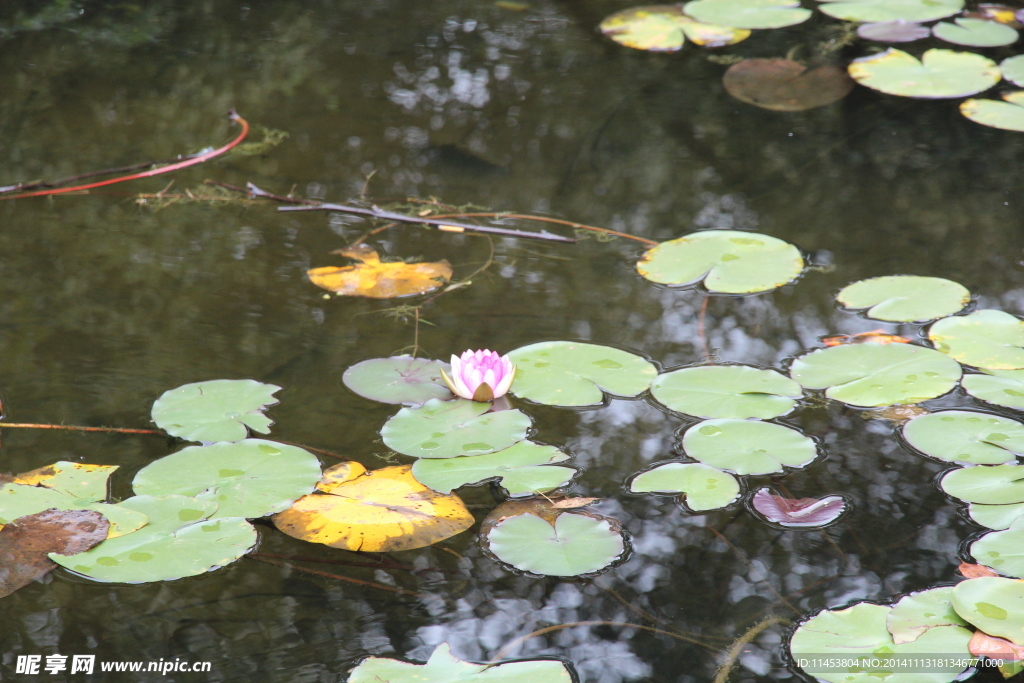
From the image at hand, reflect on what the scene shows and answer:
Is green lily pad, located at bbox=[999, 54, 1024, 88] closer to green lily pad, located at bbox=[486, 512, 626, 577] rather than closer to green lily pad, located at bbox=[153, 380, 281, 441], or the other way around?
green lily pad, located at bbox=[486, 512, 626, 577]

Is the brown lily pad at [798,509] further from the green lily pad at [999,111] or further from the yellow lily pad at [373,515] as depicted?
the green lily pad at [999,111]

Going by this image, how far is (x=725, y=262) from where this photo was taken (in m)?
2.03

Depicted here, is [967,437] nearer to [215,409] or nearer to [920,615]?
[920,615]

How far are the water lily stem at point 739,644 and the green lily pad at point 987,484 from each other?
0.43 m

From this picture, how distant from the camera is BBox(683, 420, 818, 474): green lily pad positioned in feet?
4.78

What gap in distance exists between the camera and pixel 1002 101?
9.05 feet

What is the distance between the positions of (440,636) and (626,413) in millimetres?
620

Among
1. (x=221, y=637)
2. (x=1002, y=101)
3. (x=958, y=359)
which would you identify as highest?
(x=1002, y=101)

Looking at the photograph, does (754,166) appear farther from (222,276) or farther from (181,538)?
(181,538)

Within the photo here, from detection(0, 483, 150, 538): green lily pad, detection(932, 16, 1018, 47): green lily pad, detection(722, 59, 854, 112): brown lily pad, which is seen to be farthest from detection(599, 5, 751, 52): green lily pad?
detection(0, 483, 150, 538): green lily pad

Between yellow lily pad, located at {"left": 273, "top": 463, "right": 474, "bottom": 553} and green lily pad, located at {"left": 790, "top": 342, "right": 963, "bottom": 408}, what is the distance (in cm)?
78

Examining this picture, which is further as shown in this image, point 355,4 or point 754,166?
point 355,4

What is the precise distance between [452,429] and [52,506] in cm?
68

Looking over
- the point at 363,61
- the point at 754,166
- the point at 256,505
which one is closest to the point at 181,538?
the point at 256,505
